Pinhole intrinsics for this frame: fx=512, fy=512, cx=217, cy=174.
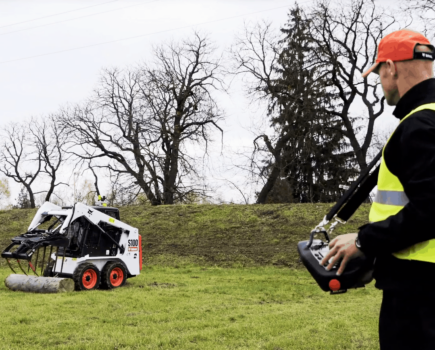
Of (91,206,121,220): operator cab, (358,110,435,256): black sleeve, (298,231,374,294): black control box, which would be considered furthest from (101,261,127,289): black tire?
(358,110,435,256): black sleeve

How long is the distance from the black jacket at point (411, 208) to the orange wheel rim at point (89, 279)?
9699 millimetres

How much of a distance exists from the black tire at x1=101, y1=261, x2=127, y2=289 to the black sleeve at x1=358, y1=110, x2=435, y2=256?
997 cm

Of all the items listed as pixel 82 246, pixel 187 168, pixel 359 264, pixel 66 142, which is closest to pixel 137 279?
pixel 82 246

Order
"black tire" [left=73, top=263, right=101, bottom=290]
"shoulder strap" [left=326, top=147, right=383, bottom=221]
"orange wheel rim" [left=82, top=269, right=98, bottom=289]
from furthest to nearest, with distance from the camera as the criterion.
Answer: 1. "orange wheel rim" [left=82, top=269, right=98, bottom=289]
2. "black tire" [left=73, top=263, right=101, bottom=290]
3. "shoulder strap" [left=326, top=147, right=383, bottom=221]

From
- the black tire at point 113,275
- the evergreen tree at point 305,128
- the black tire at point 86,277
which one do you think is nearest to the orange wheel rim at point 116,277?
the black tire at point 113,275

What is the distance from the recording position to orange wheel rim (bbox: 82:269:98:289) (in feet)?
36.6

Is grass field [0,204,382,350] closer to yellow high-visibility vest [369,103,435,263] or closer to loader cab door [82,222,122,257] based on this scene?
loader cab door [82,222,122,257]

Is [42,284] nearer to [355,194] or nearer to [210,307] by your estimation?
[210,307]

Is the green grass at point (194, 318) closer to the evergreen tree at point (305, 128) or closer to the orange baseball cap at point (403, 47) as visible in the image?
the orange baseball cap at point (403, 47)

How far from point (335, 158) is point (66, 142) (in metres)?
18.0

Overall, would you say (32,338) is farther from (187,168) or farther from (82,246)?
(187,168)

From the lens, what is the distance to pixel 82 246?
11.3 m

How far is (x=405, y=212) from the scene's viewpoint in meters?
2.09

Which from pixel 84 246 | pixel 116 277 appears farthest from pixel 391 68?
pixel 116 277
